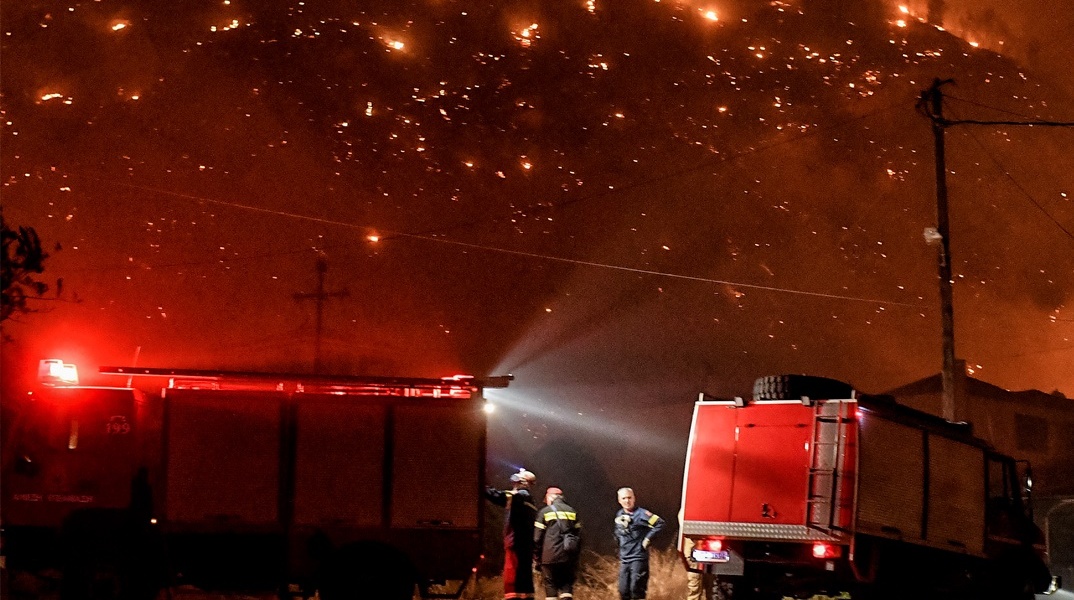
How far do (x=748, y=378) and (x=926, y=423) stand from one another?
85.8 ft

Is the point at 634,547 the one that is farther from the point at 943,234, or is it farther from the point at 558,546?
the point at 943,234

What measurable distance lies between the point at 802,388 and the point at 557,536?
3.19 metres

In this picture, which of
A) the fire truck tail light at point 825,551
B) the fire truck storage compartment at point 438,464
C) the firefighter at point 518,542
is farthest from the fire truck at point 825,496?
the fire truck storage compartment at point 438,464

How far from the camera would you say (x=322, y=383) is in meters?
11.7

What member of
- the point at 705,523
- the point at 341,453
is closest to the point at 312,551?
the point at 341,453

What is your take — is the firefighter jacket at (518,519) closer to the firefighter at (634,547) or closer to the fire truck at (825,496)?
the fire truck at (825,496)

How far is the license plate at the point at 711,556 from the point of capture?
12586 millimetres

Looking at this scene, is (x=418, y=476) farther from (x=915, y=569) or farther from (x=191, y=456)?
(x=915, y=569)

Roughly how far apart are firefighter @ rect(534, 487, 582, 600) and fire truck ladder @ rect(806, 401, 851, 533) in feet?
8.80

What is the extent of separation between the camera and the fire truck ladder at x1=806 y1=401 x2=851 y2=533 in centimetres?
1182

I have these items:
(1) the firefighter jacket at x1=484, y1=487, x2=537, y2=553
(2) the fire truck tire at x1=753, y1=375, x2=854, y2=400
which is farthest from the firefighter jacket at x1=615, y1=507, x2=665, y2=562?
(1) the firefighter jacket at x1=484, y1=487, x2=537, y2=553

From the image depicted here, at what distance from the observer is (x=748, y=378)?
1549 inches

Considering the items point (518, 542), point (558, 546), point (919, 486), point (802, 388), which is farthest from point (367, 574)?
point (919, 486)

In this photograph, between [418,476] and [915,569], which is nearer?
[418,476]
